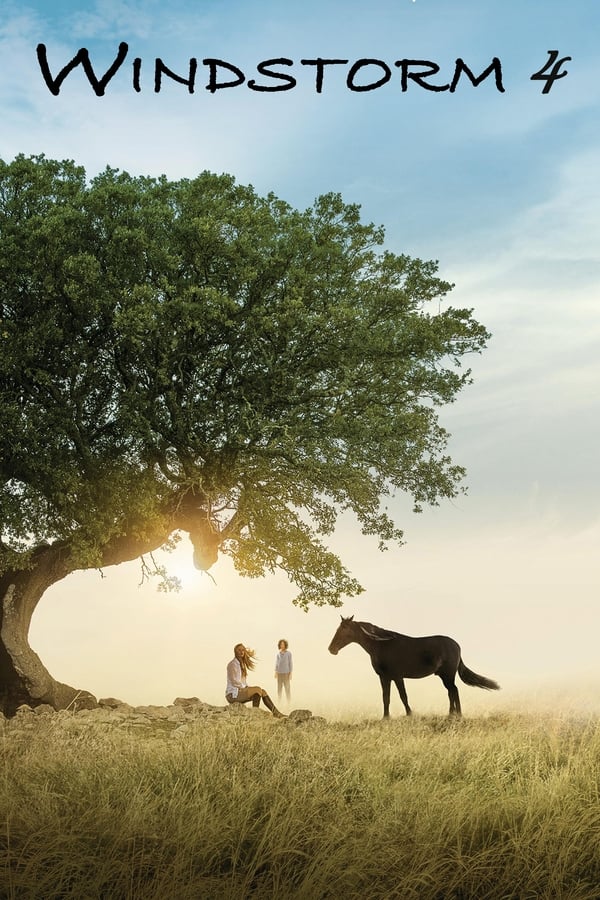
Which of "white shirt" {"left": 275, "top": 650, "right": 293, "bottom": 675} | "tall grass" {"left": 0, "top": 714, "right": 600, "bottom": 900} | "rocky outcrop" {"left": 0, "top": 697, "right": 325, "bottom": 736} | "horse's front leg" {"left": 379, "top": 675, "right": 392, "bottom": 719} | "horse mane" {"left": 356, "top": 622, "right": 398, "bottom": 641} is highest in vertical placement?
"horse mane" {"left": 356, "top": 622, "right": 398, "bottom": 641}

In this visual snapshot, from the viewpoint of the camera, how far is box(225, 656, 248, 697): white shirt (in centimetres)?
2348

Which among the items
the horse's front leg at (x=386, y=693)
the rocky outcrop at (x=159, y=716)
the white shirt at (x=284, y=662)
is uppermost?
the white shirt at (x=284, y=662)

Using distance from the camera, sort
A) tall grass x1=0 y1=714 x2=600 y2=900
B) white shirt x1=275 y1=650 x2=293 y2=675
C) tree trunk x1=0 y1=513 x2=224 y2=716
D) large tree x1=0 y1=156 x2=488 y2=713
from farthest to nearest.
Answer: white shirt x1=275 y1=650 x2=293 y2=675 → tree trunk x1=0 y1=513 x2=224 y2=716 → large tree x1=0 y1=156 x2=488 y2=713 → tall grass x1=0 y1=714 x2=600 y2=900

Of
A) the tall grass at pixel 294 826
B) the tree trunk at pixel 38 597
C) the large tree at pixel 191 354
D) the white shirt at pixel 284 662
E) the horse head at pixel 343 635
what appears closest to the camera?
the tall grass at pixel 294 826

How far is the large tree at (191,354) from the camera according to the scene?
2138 cm

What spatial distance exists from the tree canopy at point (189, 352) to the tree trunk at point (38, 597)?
1.38m

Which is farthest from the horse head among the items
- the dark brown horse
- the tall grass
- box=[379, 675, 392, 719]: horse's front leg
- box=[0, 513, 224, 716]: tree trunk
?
the tall grass

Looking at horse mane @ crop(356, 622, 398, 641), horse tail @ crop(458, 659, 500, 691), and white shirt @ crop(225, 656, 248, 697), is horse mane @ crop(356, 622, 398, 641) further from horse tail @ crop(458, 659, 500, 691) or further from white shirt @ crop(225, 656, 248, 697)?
white shirt @ crop(225, 656, 248, 697)

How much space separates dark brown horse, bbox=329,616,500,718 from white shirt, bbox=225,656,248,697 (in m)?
2.62

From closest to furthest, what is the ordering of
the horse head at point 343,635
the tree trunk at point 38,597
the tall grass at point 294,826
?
1. the tall grass at point 294,826
2. the horse head at point 343,635
3. the tree trunk at point 38,597

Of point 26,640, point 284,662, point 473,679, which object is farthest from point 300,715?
point 26,640

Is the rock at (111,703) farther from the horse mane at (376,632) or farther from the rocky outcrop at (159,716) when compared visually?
the horse mane at (376,632)

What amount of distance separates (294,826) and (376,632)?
1526cm

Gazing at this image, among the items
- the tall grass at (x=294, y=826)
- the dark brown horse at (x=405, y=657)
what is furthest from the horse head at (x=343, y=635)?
the tall grass at (x=294, y=826)
